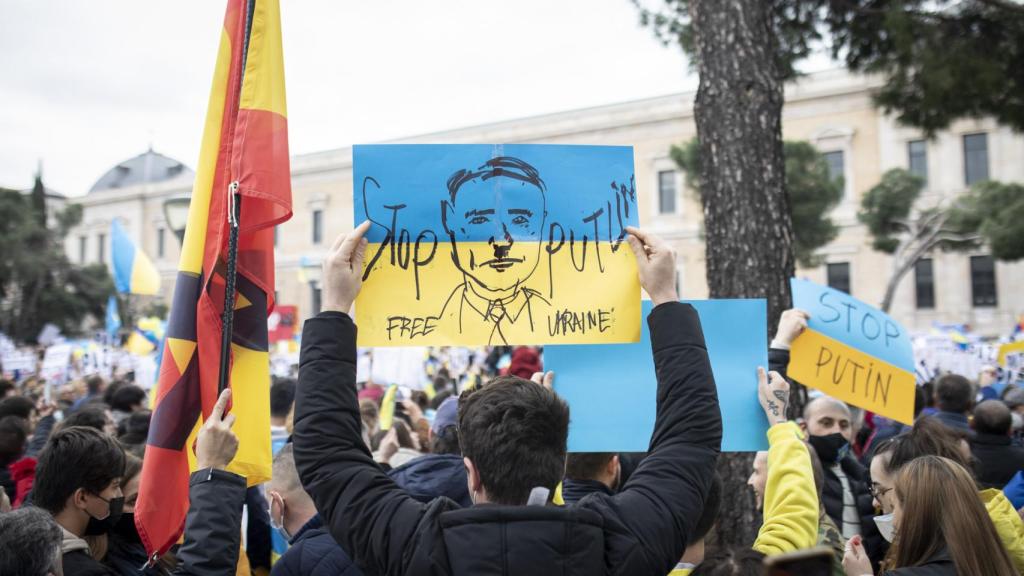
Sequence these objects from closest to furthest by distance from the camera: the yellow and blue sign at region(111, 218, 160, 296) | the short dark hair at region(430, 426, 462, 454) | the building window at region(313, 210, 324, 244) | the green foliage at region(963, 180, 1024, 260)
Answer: the short dark hair at region(430, 426, 462, 454)
the yellow and blue sign at region(111, 218, 160, 296)
the green foliage at region(963, 180, 1024, 260)
the building window at region(313, 210, 324, 244)

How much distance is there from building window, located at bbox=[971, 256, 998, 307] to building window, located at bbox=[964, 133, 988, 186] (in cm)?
304

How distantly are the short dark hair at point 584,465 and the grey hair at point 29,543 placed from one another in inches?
52.4

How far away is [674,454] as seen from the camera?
1.63m

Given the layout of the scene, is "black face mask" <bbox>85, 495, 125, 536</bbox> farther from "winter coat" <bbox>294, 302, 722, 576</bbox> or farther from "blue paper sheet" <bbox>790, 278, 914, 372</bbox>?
"blue paper sheet" <bbox>790, 278, 914, 372</bbox>

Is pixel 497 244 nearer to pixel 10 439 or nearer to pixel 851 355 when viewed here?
pixel 851 355

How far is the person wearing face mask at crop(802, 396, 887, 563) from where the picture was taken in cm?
315

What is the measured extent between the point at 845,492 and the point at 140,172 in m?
62.3

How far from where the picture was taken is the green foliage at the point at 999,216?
707 inches

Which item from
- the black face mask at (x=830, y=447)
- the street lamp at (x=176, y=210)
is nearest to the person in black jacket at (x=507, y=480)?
the black face mask at (x=830, y=447)

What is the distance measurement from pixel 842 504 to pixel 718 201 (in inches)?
55.2

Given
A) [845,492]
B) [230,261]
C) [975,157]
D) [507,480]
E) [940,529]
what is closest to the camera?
[507,480]

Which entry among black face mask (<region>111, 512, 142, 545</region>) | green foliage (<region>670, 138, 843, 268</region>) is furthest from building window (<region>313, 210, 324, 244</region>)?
black face mask (<region>111, 512, 142, 545</region>)

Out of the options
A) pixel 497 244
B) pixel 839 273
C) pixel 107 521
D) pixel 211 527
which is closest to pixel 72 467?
pixel 107 521

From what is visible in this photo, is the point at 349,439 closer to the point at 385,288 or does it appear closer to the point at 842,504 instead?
the point at 385,288
